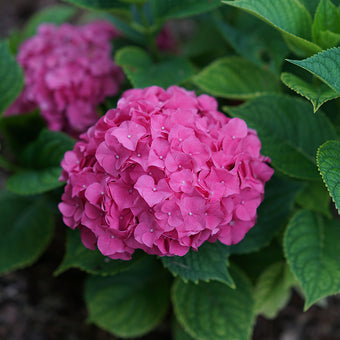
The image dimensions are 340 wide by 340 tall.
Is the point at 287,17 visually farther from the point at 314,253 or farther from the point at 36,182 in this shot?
the point at 36,182

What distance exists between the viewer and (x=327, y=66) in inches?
38.0

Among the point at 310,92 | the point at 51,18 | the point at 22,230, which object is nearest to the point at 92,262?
the point at 22,230

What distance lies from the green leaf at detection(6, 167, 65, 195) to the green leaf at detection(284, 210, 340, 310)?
757mm

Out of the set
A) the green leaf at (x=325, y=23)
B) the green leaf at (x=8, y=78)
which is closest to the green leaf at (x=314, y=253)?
the green leaf at (x=325, y=23)

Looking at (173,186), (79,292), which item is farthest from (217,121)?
(79,292)

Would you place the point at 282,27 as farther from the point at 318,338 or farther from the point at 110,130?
the point at 318,338

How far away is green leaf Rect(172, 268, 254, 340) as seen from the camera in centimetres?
141

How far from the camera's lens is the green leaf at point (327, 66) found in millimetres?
927

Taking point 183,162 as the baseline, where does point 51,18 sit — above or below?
below

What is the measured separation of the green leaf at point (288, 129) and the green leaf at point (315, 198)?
6.5 inches

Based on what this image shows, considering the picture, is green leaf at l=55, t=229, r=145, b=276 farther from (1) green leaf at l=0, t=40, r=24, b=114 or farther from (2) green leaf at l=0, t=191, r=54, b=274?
(1) green leaf at l=0, t=40, r=24, b=114

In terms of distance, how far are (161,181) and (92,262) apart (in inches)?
19.1

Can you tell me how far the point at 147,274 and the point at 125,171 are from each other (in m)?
0.80

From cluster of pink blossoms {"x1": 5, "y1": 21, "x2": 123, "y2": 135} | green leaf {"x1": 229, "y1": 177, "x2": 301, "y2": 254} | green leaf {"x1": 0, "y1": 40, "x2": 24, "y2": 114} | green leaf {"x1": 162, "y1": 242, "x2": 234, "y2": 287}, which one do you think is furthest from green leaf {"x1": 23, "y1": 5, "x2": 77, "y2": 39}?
green leaf {"x1": 162, "y1": 242, "x2": 234, "y2": 287}
